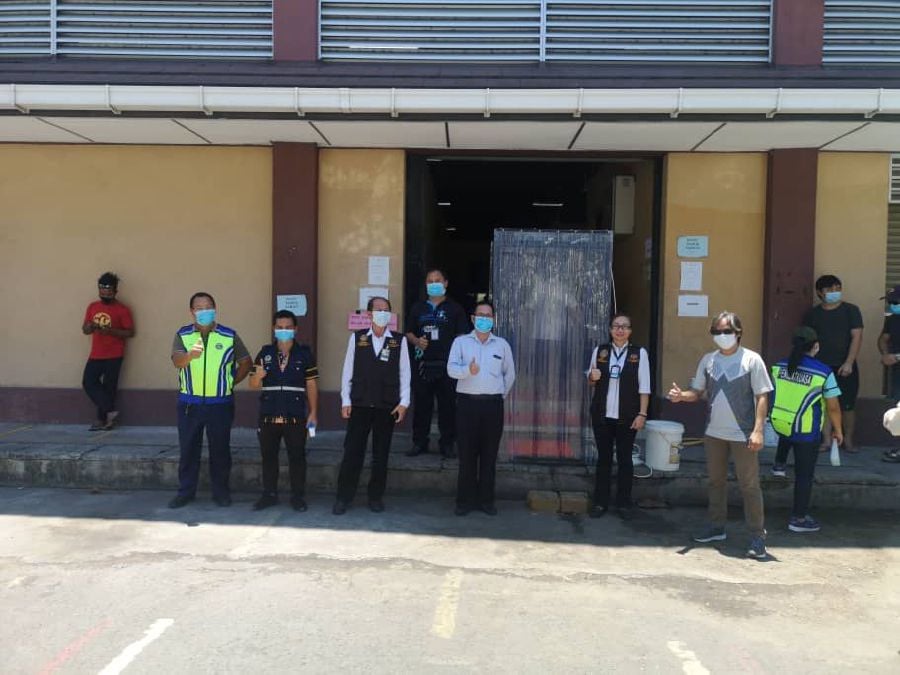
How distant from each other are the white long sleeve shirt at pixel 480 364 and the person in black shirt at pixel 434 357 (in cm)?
74

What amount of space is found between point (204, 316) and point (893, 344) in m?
6.73

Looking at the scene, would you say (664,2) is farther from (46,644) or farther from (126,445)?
(46,644)

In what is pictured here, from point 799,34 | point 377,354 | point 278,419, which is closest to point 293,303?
point 278,419

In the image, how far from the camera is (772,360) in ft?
25.3

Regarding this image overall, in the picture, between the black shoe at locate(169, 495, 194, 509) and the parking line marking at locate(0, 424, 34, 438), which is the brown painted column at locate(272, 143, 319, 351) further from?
the parking line marking at locate(0, 424, 34, 438)

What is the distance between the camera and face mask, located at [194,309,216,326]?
19.8 feet

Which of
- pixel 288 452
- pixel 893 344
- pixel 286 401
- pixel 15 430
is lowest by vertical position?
pixel 15 430

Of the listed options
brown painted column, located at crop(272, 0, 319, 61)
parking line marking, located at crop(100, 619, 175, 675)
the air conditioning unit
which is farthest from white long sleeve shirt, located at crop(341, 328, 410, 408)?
the air conditioning unit

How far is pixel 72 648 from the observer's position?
12.2ft

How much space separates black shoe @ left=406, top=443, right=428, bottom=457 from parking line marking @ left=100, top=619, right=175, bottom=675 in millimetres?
3263

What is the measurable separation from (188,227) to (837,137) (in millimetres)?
7025

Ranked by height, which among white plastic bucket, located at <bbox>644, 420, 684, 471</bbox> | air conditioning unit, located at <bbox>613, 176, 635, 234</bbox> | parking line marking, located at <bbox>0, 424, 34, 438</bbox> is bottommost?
parking line marking, located at <bbox>0, 424, 34, 438</bbox>

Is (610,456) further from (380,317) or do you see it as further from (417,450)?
(380,317)

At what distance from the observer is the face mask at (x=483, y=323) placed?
19.7 ft
